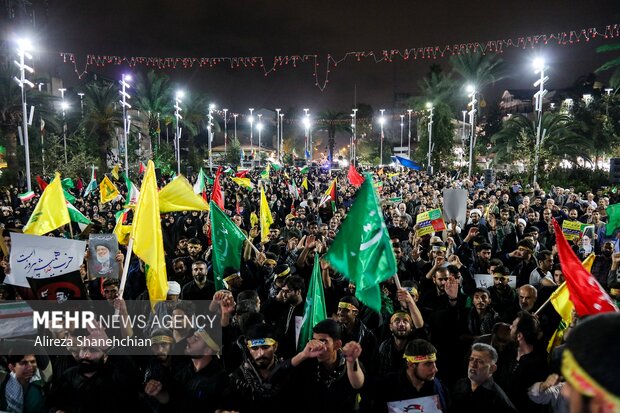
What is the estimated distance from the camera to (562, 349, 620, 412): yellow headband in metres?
1.52

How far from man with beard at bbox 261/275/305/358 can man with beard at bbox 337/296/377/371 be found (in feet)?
1.99

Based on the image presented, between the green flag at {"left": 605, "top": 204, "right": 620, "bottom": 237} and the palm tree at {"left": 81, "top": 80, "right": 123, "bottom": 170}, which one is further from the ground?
the palm tree at {"left": 81, "top": 80, "right": 123, "bottom": 170}

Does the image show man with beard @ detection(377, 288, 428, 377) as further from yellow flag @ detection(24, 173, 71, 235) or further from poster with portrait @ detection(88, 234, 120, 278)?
yellow flag @ detection(24, 173, 71, 235)

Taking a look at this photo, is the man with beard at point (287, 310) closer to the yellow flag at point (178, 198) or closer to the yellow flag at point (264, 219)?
the yellow flag at point (178, 198)

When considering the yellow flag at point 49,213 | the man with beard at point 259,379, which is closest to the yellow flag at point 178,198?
the yellow flag at point 49,213

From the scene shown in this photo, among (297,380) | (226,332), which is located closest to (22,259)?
(226,332)

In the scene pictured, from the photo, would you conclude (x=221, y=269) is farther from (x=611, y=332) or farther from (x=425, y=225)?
(x=611, y=332)

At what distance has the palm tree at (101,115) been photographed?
36938 mm

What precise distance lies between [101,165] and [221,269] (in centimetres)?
3506

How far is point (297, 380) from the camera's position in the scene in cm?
364

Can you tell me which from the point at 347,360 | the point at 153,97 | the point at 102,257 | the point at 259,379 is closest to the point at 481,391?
the point at 347,360

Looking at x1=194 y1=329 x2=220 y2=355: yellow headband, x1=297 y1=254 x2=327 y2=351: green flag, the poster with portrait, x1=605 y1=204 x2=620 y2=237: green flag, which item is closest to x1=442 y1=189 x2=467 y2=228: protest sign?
x1=605 y1=204 x2=620 y2=237: green flag

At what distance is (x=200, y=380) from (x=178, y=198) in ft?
13.9

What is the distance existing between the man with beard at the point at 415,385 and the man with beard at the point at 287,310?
1559mm
